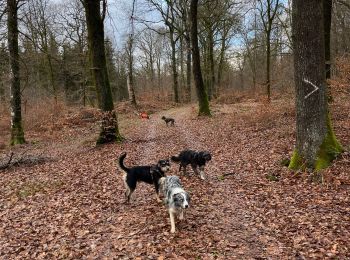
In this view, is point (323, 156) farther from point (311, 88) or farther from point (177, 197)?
point (177, 197)

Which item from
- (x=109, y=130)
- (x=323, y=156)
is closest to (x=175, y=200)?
(x=323, y=156)

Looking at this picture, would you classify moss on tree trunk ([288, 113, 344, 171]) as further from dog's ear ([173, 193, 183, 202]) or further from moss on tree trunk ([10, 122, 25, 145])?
moss on tree trunk ([10, 122, 25, 145])

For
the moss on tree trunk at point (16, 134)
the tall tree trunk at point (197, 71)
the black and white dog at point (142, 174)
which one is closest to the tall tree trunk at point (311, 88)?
the black and white dog at point (142, 174)

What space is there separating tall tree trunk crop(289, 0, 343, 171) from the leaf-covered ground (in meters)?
0.53

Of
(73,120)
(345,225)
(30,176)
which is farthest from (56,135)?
(345,225)

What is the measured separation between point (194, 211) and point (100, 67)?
10661 mm

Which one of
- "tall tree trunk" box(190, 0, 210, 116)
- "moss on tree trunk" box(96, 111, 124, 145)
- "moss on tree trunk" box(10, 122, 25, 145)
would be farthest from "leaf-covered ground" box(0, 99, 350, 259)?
"tall tree trunk" box(190, 0, 210, 116)

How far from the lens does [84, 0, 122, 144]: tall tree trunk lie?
1579cm

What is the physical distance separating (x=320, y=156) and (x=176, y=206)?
4.70 metres

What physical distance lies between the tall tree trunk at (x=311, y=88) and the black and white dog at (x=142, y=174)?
12.4 ft

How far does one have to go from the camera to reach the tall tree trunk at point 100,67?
51.8 feet

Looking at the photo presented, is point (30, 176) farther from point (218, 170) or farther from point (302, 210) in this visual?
point (302, 210)

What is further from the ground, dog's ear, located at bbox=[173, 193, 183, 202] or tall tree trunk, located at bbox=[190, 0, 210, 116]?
tall tree trunk, located at bbox=[190, 0, 210, 116]

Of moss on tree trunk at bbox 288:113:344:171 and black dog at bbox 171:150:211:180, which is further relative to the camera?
black dog at bbox 171:150:211:180
